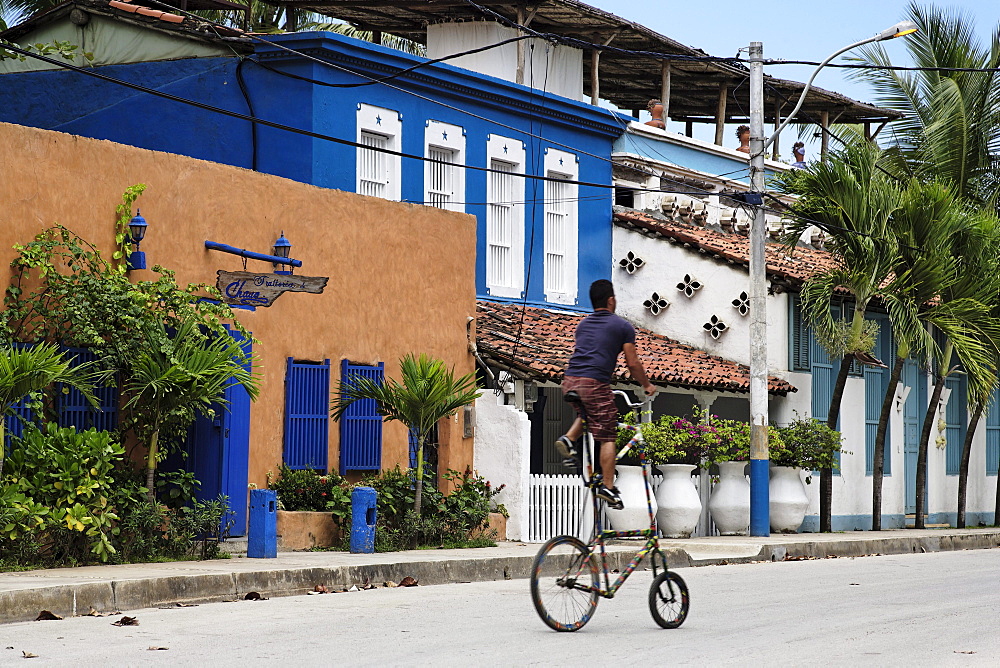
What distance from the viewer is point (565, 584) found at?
9.02 metres

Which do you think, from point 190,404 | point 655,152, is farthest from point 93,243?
point 655,152

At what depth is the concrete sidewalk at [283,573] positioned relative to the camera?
34.6ft

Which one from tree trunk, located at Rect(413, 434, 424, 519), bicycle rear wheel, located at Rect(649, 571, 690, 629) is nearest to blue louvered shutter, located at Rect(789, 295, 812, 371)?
tree trunk, located at Rect(413, 434, 424, 519)

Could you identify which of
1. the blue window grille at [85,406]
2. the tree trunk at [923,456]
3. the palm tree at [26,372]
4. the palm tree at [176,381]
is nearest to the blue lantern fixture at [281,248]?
the palm tree at [176,381]

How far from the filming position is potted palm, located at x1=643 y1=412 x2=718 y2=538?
1983 centimetres

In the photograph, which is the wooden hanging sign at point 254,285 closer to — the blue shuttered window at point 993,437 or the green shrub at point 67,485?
the green shrub at point 67,485

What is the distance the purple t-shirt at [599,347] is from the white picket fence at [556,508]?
30.0ft

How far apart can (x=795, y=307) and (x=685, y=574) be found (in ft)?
33.2

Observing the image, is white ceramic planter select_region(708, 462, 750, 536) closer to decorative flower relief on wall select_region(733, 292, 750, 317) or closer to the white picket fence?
the white picket fence

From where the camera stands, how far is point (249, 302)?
15305 mm

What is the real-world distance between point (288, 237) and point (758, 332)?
693 cm

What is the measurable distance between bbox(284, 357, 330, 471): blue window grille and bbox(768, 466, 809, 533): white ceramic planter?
8099mm

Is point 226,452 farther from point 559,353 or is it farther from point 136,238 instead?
point 559,353

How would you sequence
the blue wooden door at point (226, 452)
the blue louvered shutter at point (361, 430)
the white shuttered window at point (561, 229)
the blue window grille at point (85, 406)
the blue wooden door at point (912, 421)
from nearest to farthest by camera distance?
the blue window grille at point (85, 406) < the blue wooden door at point (226, 452) < the blue louvered shutter at point (361, 430) < the white shuttered window at point (561, 229) < the blue wooden door at point (912, 421)
